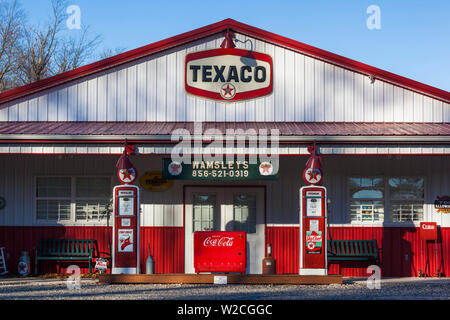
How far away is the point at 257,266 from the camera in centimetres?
1565

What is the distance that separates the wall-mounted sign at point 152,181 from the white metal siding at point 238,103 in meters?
1.36

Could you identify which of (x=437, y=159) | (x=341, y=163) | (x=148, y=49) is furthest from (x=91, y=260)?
(x=437, y=159)

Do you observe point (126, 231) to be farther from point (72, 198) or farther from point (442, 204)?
point (442, 204)

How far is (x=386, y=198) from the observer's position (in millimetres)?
15789

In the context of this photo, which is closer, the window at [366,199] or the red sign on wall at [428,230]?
the red sign on wall at [428,230]

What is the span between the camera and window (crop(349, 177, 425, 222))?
51.7ft

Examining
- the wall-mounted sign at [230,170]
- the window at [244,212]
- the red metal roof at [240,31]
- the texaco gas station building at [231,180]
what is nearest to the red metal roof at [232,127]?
the texaco gas station building at [231,180]

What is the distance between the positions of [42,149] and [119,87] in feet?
9.32

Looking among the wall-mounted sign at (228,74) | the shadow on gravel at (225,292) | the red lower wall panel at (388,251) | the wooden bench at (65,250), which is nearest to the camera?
the shadow on gravel at (225,292)

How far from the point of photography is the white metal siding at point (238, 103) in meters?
15.6

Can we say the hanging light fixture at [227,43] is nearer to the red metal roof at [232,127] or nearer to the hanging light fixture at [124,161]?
the red metal roof at [232,127]

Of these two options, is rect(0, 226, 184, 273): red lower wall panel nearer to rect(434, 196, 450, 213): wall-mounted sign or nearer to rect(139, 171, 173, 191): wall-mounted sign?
rect(139, 171, 173, 191): wall-mounted sign

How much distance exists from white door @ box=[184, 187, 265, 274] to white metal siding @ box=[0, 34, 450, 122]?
183 centimetres

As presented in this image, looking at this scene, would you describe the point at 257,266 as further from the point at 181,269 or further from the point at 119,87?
the point at 119,87
